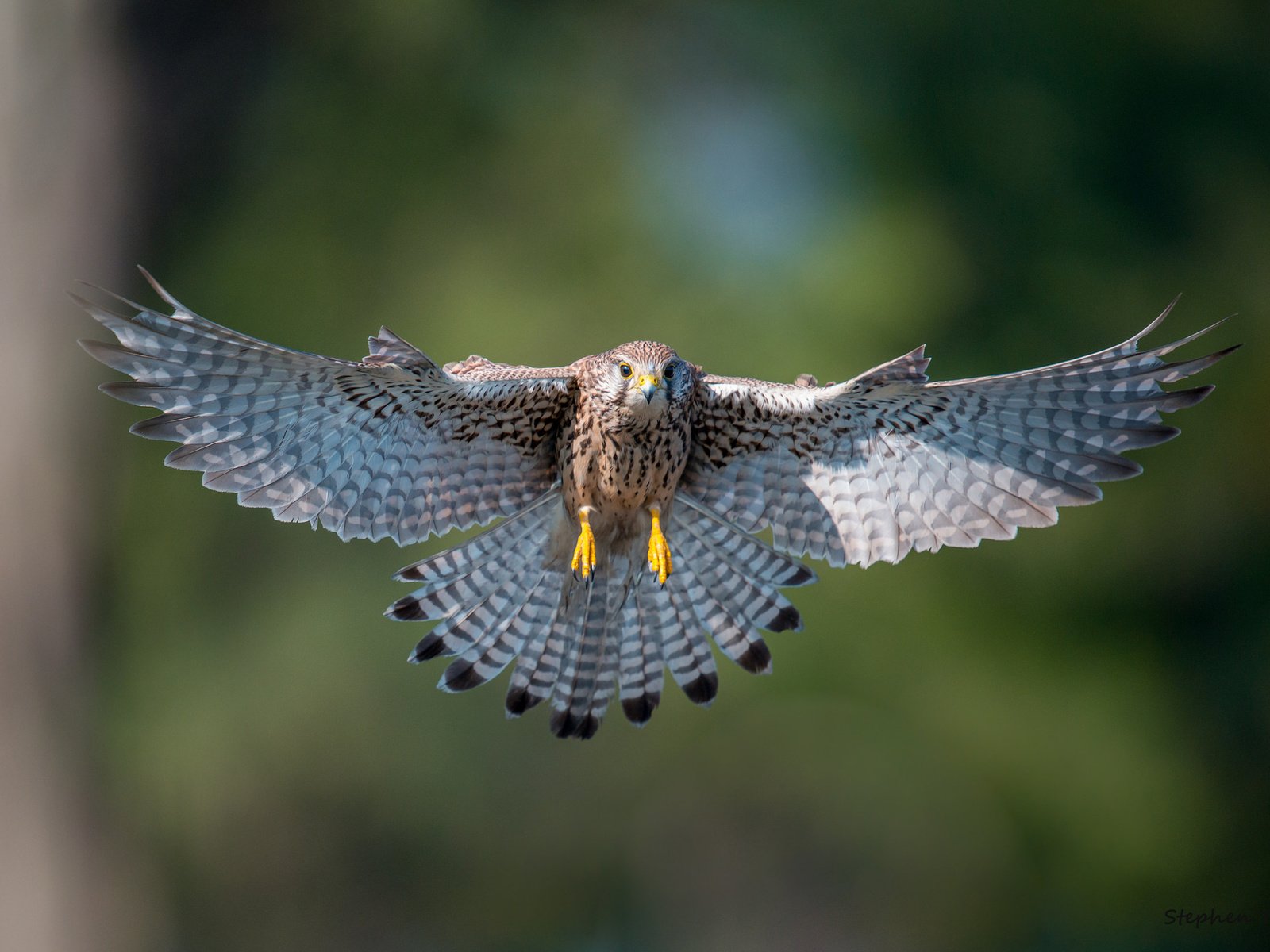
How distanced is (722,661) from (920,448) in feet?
14.9

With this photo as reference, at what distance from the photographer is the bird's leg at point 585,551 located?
14.9 feet

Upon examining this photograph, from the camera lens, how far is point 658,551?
464 centimetres

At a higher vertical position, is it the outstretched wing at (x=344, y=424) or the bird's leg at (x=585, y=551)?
the outstretched wing at (x=344, y=424)

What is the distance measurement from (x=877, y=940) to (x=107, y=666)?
6.29m

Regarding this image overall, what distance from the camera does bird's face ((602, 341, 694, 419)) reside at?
14.7 ft

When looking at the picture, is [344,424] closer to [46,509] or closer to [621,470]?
[621,470]

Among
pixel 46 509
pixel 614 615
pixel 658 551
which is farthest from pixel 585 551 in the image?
pixel 46 509

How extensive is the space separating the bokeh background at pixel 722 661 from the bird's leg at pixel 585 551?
4.56 metres

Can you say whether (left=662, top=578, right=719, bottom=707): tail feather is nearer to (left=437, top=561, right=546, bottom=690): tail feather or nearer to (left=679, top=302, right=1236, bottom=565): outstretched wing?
(left=679, top=302, right=1236, bottom=565): outstretched wing

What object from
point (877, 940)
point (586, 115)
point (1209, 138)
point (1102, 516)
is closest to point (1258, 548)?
point (1102, 516)

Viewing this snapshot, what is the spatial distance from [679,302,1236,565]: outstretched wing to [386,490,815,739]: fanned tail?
6.9 inches
